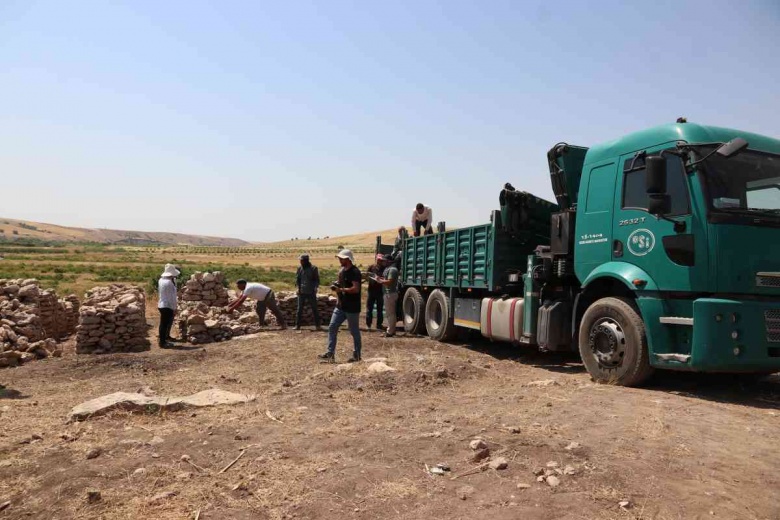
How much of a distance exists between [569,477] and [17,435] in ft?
15.3

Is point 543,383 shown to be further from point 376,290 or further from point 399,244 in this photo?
point 399,244

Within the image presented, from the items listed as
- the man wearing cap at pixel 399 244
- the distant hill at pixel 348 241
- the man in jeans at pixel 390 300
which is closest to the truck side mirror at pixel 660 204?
the man in jeans at pixel 390 300

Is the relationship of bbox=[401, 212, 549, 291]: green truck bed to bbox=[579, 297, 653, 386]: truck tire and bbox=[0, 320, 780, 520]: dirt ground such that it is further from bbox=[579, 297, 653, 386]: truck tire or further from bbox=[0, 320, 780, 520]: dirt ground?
bbox=[0, 320, 780, 520]: dirt ground

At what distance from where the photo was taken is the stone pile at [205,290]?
15023mm

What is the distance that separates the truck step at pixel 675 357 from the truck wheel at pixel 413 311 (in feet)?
22.0

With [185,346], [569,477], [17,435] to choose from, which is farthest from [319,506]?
[185,346]

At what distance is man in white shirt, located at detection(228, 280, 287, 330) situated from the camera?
12.1m

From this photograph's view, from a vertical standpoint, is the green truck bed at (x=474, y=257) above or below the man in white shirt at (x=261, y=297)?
above

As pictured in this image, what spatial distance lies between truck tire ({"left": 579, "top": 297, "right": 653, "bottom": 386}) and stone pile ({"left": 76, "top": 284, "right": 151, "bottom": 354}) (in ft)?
26.2

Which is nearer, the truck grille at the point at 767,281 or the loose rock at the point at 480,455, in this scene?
the loose rock at the point at 480,455

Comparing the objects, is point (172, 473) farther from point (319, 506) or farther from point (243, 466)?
point (319, 506)

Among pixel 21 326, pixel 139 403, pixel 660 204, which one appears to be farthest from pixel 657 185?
pixel 21 326

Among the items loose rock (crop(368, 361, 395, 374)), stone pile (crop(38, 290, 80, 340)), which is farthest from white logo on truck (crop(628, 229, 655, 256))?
stone pile (crop(38, 290, 80, 340))

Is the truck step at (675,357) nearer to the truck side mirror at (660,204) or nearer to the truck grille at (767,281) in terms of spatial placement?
the truck grille at (767,281)
